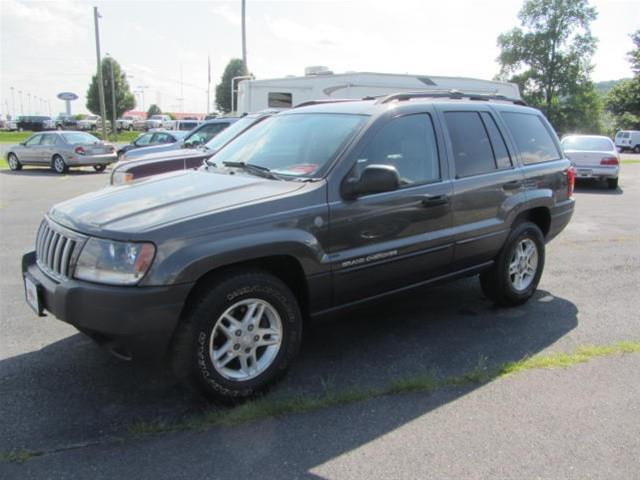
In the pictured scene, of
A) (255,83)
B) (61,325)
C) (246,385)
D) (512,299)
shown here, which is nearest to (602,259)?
(512,299)

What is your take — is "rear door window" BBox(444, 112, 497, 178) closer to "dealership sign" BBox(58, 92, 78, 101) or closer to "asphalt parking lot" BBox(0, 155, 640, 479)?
"asphalt parking lot" BBox(0, 155, 640, 479)

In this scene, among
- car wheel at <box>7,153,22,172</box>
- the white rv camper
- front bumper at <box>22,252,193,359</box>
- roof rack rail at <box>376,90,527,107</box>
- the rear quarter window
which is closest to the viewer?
front bumper at <box>22,252,193,359</box>

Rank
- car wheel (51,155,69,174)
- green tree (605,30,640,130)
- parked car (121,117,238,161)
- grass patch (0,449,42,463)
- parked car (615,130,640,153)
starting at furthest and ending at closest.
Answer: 1. green tree (605,30,640,130)
2. parked car (615,130,640,153)
3. car wheel (51,155,69,174)
4. parked car (121,117,238,161)
5. grass patch (0,449,42,463)

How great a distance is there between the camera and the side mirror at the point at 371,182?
3611 mm

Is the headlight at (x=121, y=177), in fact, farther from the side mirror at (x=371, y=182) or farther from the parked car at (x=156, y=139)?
the parked car at (x=156, y=139)

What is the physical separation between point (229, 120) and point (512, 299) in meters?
8.70

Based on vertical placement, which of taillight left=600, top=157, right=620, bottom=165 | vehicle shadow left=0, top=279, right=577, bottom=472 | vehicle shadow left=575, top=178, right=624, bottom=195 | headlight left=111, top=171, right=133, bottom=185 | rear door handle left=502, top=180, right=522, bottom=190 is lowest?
vehicle shadow left=0, top=279, right=577, bottom=472

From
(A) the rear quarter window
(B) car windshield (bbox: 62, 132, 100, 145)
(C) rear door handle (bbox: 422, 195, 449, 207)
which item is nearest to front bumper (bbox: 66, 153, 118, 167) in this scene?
(B) car windshield (bbox: 62, 132, 100, 145)

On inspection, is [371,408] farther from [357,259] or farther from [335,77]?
[335,77]

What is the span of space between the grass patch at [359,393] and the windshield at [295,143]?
1.47 metres

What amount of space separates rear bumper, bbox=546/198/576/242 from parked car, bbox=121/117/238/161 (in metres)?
7.26

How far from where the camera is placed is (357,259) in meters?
3.76

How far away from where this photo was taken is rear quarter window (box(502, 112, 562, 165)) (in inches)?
202

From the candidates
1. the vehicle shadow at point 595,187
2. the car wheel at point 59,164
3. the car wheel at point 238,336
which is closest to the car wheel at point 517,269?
the car wheel at point 238,336
